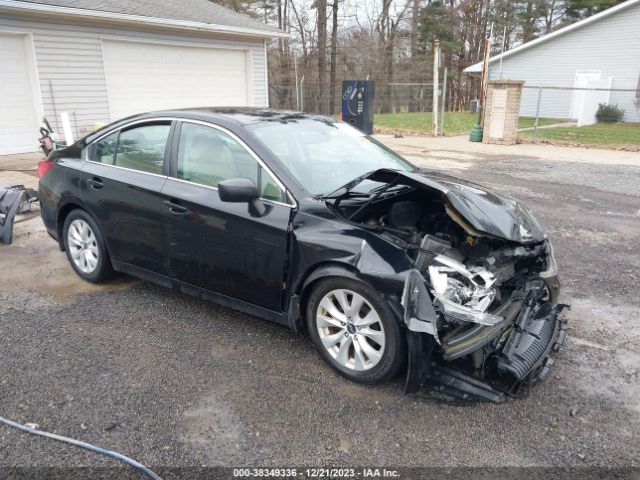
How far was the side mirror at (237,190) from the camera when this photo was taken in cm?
336

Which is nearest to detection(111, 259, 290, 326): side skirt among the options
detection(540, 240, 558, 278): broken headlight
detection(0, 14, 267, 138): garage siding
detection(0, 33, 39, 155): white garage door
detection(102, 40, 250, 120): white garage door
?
detection(540, 240, 558, 278): broken headlight

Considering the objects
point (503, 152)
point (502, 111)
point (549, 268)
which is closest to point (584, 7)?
point (502, 111)

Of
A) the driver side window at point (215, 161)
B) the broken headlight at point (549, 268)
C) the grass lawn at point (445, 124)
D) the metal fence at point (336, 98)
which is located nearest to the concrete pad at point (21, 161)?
the driver side window at point (215, 161)

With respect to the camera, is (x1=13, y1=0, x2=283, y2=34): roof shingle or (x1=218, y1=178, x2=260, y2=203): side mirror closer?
(x1=218, y1=178, x2=260, y2=203): side mirror

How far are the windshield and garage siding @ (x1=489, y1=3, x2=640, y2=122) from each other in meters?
22.2

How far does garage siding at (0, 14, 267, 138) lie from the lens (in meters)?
11.1

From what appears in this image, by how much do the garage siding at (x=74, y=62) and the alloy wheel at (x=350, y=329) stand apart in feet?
34.5

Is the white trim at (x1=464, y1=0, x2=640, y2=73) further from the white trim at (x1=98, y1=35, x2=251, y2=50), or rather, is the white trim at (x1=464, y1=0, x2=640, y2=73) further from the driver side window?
the driver side window

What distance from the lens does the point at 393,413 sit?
3002mm

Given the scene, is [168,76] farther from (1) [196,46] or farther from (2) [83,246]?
(2) [83,246]

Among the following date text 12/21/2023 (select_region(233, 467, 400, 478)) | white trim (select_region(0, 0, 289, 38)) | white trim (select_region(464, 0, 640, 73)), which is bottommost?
date text 12/21/2023 (select_region(233, 467, 400, 478))

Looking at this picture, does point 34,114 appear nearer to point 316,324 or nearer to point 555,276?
point 316,324

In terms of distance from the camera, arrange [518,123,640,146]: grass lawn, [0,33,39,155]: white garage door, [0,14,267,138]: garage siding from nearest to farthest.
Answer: [0,33,39,155]: white garage door < [0,14,267,138]: garage siding < [518,123,640,146]: grass lawn

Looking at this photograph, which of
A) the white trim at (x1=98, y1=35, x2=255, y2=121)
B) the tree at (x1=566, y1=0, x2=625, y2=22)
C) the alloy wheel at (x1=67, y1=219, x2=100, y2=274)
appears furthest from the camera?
the tree at (x1=566, y1=0, x2=625, y2=22)
